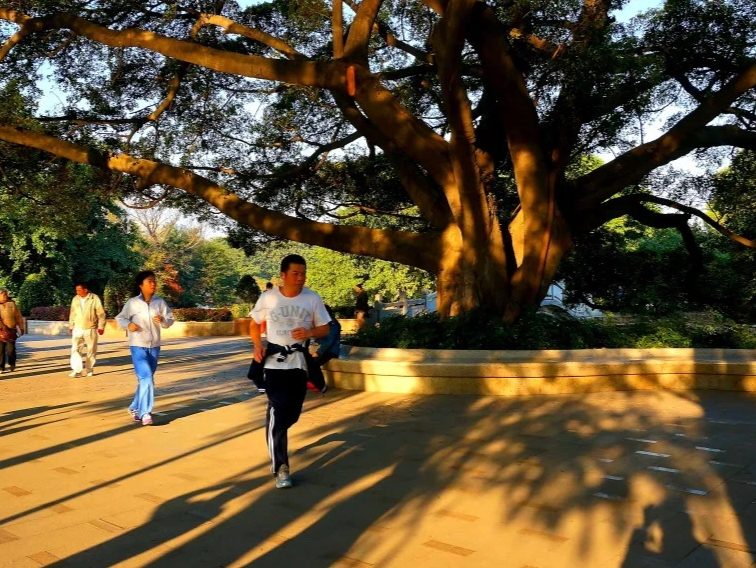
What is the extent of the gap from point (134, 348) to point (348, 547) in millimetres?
4877

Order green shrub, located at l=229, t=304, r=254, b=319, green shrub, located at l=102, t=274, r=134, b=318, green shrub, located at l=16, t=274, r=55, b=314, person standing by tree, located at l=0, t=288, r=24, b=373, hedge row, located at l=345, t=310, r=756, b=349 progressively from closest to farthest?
hedge row, located at l=345, t=310, r=756, b=349, person standing by tree, located at l=0, t=288, r=24, b=373, green shrub, located at l=229, t=304, r=254, b=319, green shrub, located at l=102, t=274, r=134, b=318, green shrub, located at l=16, t=274, r=55, b=314

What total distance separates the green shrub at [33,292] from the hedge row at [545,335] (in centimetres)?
3054

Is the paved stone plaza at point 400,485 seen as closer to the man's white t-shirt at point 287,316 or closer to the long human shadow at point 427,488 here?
the long human shadow at point 427,488

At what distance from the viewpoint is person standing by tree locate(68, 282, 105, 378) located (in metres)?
13.6

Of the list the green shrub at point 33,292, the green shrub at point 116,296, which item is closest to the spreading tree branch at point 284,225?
the green shrub at point 116,296

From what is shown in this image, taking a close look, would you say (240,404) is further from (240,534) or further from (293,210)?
→ (293,210)

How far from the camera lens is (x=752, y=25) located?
11.7 meters

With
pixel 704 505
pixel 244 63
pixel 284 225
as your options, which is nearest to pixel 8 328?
pixel 284 225

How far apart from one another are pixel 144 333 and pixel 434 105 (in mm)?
9320

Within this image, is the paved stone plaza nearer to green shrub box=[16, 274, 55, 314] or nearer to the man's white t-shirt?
the man's white t-shirt

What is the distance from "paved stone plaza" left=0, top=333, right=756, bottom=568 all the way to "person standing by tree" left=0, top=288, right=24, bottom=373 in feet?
19.1

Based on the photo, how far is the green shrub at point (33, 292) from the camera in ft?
122

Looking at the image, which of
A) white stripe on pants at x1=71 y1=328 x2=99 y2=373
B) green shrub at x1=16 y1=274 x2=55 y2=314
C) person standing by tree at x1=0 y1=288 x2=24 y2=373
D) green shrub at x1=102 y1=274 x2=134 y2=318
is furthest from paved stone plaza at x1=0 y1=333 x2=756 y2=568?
green shrub at x1=16 y1=274 x2=55 y2=314

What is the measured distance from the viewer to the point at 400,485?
5.47 m
